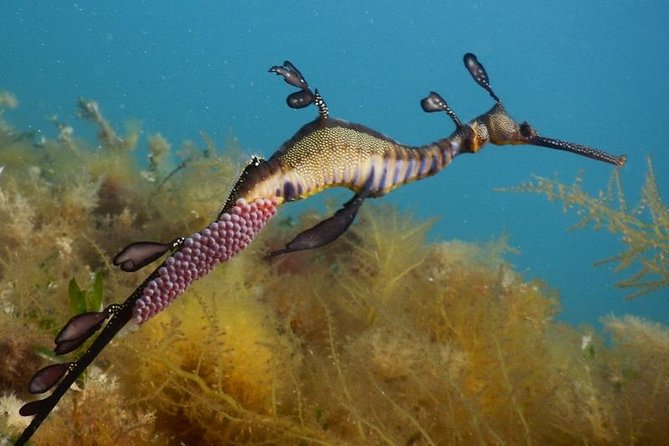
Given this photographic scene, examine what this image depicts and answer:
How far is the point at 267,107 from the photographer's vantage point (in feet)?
485

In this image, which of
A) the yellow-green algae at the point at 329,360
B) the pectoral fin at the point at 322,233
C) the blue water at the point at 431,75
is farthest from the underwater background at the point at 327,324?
the blue water at the point at 431,75

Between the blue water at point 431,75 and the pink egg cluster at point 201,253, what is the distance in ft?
207

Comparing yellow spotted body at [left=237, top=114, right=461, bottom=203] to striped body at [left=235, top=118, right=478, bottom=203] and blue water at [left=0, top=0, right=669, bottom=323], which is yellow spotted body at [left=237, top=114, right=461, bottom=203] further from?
blue water at [left=0, top=0, right=669, bottom=323]

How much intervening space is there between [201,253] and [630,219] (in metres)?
4.94

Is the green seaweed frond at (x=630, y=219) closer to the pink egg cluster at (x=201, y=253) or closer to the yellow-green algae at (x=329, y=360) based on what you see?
the yellow-green algae at (x=329, y=360)

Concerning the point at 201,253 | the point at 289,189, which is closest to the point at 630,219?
the point at 289,189

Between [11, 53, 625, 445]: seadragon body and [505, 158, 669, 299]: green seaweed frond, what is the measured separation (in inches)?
118

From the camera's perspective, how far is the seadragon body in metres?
1.49

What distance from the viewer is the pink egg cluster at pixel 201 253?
4.93 feet

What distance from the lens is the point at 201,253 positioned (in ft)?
5.16

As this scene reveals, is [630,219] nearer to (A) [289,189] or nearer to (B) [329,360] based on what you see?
(B) [329,360]

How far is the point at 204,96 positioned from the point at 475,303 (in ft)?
470

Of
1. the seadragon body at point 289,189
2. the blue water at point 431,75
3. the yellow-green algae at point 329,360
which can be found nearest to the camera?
the seadragon body at point 289,189

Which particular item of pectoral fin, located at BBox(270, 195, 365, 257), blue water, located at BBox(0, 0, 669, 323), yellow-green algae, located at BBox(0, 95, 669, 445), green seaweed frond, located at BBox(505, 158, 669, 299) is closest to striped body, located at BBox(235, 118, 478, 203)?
pectoral fin, located at BBox(270, 195, 365, 257)
